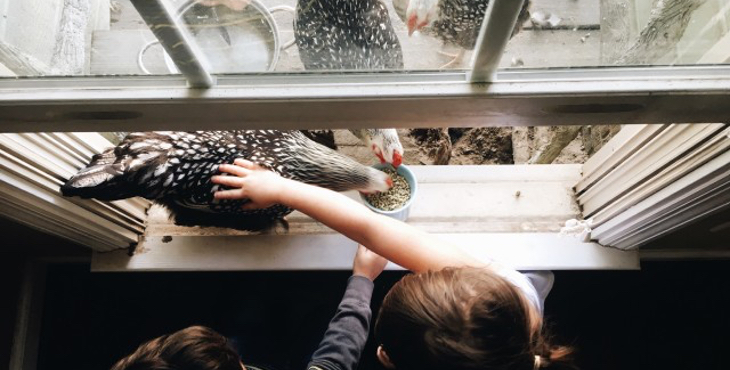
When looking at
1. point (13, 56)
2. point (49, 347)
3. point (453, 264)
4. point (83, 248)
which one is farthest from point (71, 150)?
point (49, 347)

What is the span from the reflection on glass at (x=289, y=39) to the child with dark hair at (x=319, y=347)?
1.42 ft

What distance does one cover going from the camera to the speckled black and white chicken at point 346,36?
0.63 m

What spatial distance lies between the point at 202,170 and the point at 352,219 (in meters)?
0.30

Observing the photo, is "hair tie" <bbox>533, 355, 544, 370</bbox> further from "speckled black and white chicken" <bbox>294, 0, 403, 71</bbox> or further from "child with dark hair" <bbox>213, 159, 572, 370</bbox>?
"speckled black and white chicken" <bbox>294, 0, 403, 71</bbox>

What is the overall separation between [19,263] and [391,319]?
1090mm

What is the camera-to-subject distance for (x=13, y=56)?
60 centimetres

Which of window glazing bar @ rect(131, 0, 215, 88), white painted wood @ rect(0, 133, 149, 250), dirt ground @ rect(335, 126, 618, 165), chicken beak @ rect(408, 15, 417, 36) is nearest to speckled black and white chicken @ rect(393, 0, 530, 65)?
chicken beak @ rect(408, 15, 417, 36)

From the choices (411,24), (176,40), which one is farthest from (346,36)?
(176,40)

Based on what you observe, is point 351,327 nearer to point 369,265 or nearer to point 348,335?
point 348,335

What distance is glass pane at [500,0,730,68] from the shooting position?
563 millimetres

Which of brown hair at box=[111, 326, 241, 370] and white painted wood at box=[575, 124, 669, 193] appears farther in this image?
white painted wood at box=[575, 124, 669, 193]

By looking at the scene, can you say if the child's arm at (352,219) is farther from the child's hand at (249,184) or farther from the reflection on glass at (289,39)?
the reflection on glass at (289,39)

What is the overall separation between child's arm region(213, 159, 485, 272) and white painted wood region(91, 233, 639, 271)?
23 centimetres

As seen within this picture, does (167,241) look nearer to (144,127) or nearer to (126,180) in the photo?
(126,180)
